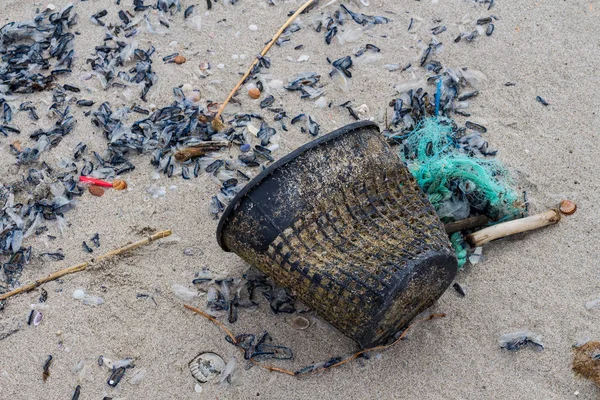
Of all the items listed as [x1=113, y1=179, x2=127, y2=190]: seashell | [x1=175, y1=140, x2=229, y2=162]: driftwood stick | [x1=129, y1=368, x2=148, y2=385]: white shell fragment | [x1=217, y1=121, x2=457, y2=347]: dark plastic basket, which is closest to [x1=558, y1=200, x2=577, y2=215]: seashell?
[x1=217, y1=121, x2=457, y2=347]: dark plastic basket

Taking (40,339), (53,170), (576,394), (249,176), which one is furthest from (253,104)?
(576,394)

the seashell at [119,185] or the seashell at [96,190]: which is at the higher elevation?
the seashell at [119,185]

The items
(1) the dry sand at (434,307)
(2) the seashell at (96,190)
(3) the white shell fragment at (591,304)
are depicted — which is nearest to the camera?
(1) the dry sand at (434,307)

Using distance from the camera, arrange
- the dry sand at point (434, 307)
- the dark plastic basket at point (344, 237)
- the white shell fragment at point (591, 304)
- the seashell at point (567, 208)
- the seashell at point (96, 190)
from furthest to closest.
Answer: the seashell at point (96, 190)
the seashell at point (567, 208)
the white shell fragment at point (591, 304)
the dry sand at point (434, 307)
the dark plastic basket at point (344, 237)

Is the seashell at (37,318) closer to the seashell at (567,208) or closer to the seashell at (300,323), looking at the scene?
the seashell at (300,323)

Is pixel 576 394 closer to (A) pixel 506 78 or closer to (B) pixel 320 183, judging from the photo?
(B) pixel 320 183

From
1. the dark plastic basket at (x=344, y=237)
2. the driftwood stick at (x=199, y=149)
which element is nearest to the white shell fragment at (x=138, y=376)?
Result: the dark plastic basket at (x=344, y=237)

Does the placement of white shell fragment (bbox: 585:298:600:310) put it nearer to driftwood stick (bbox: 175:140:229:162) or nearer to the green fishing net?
the green fishing net

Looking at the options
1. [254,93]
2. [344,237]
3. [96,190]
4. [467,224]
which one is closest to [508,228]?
[467,224]
